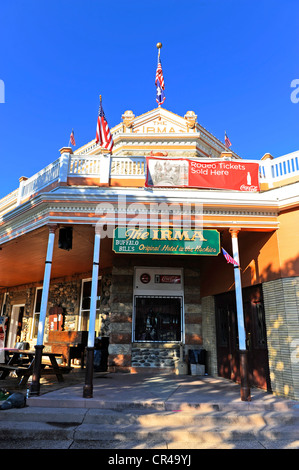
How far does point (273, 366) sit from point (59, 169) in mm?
7371

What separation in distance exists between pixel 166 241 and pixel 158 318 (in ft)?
13.8

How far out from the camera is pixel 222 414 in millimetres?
5750

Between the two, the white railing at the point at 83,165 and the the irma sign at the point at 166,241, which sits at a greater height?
the white railing at the point at 83,165

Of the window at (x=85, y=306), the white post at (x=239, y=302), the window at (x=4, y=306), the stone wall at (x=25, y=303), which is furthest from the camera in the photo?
the window at (x=4, y=306)

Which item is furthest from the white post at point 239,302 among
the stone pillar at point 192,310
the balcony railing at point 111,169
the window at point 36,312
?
the window at point 36,312

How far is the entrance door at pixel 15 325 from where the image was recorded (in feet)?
58.3

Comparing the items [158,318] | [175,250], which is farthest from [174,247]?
[158,318]

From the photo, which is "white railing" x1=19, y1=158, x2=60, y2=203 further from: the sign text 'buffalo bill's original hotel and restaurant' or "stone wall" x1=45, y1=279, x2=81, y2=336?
"stone wall" x1=45, y1=279, x2=81, y2=336

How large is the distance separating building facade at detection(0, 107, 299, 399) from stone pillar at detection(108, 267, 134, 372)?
34 millimetres

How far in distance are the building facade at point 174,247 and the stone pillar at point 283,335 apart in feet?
0.07

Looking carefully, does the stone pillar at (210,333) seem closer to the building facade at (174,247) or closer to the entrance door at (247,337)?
the building facade at (174,247)

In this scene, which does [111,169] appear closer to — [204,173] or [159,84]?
[204,173]
